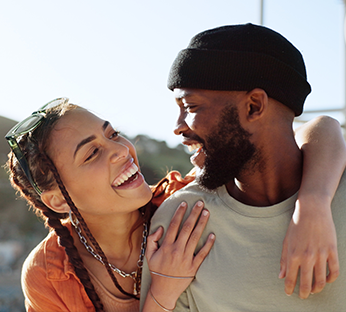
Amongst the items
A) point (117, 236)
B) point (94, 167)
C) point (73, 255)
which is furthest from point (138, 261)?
point (94, 167)

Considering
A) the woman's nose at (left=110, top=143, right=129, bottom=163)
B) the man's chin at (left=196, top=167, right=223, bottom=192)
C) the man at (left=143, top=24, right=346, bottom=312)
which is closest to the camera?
the man at (left=143, top=24, right=346, bottom=312)

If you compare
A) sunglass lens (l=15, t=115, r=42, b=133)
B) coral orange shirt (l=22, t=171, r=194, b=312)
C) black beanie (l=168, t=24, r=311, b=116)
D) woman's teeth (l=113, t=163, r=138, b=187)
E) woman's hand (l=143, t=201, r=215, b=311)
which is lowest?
→ coral orange shirt (l=22, t=171, r=194, b=312)

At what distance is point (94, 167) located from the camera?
1.77 metres

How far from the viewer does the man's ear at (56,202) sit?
191 cm

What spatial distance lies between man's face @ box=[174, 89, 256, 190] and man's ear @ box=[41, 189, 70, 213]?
0.73 m

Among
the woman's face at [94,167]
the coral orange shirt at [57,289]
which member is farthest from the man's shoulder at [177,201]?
the coral orange shirt at [57,289]

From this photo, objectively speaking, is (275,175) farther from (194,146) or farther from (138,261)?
(138,261)

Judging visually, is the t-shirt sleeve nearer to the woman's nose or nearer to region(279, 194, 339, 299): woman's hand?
the woman's nose

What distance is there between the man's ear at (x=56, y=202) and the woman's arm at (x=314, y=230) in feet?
3.57

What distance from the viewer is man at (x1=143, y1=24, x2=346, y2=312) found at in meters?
1.50

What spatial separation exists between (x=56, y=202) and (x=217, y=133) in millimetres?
899

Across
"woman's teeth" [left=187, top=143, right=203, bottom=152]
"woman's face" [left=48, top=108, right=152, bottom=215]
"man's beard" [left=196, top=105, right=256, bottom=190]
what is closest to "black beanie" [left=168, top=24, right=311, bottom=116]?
"man's beard" [left=196, top=105, right=256, bottom=190]

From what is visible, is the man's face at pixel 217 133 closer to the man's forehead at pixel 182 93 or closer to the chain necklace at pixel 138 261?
the man's forehead at pixel 182 93

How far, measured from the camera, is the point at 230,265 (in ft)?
4.98
